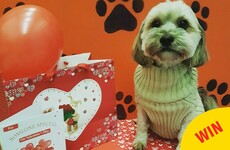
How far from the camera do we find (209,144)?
960mm

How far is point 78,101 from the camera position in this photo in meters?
1.37

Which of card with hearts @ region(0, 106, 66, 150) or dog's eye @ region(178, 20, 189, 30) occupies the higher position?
dog's eye @ region(178, 20, 189, 30)

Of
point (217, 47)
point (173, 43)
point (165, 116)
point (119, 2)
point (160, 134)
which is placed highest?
point (119, 2)

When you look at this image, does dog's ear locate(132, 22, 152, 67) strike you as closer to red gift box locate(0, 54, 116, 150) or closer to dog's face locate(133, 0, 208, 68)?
dog's face locate(133, 0, 208, 68)

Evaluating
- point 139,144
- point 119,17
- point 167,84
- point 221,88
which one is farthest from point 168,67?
point 221,88

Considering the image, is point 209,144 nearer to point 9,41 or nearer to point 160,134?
point 160,134

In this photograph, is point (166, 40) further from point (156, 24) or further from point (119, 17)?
point (119, 17)

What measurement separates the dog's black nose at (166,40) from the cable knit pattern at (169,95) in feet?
0.48

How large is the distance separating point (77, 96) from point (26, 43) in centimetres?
29

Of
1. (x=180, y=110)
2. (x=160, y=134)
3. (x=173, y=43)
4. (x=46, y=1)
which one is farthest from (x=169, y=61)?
(x=46, y=1)

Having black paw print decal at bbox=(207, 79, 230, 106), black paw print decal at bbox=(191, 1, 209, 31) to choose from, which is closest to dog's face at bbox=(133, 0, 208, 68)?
black paw print decal at bbox=(191, 1, 209, 31)

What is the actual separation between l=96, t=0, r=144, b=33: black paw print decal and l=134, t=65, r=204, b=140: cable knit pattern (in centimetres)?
36

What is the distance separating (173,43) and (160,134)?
477 mm

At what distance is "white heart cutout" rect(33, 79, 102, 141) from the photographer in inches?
50.8
